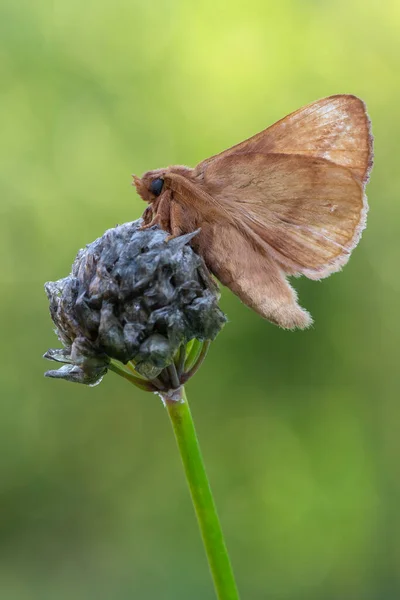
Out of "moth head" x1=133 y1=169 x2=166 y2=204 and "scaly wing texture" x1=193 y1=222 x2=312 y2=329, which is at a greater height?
"moth head" x1=133 y1=169 x2=166 y2=204

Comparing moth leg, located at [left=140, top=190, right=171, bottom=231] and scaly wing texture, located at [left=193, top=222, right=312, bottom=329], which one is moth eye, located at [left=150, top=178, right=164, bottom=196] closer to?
moth leg, located at [left=140, top=190, right=171, bottom=231]

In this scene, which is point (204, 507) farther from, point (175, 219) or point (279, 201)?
point (279, 201)

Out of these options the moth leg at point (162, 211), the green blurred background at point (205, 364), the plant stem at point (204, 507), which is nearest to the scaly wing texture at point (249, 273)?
the moth leg at point (162, 211)

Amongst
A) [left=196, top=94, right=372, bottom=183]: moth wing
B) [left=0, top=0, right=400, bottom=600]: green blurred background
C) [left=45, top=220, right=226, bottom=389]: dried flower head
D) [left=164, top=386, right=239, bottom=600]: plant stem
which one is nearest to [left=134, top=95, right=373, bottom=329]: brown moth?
[left=196, top=94, right=372, bottom=183]: moth wing

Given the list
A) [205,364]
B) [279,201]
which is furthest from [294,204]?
[205,364]

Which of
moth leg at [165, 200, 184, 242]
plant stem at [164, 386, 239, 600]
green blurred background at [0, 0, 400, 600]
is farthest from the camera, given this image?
green blurred background at [0, 0, 400, 600]

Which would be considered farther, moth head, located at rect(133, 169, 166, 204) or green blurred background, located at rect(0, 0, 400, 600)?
green blurred background, located at rect(0, 0, 400, 600)

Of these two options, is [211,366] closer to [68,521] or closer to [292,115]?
[68,521]
